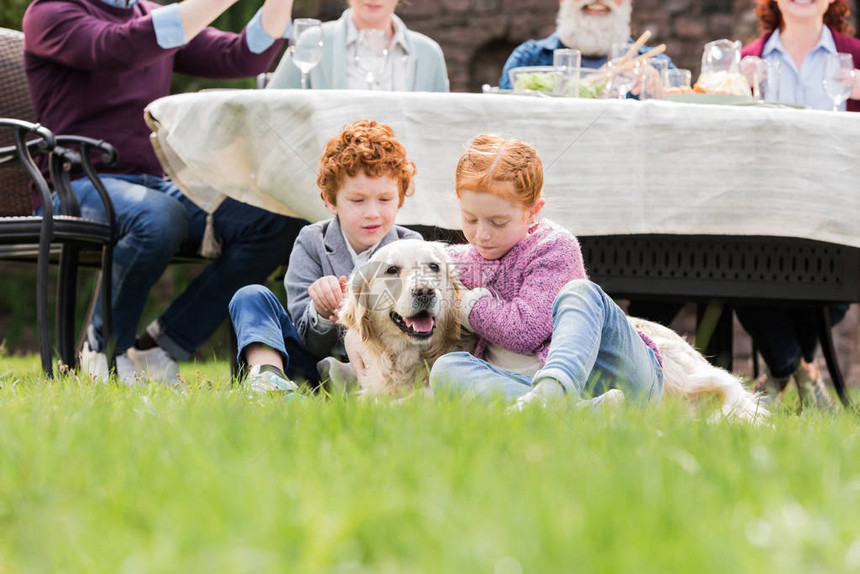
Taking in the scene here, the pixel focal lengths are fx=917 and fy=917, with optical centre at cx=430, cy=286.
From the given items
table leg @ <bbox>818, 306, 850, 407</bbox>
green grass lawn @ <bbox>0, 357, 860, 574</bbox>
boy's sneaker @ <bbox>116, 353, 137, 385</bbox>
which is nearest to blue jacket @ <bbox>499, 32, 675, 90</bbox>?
table leg @ <bbox>818, 306, 850, 407</bbox>

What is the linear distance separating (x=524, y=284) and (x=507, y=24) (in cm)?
657

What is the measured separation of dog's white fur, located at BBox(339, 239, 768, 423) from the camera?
7.56ft

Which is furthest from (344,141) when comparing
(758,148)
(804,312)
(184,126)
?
(804,312)

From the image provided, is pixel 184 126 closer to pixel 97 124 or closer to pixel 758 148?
pixel 97 124

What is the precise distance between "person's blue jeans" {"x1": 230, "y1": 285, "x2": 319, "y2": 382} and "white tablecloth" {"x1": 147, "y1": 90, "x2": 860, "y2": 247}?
46cm

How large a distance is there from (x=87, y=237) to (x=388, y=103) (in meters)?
1.21

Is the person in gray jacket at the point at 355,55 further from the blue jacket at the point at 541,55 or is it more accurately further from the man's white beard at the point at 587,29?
the man's white beard at the point at 587,29

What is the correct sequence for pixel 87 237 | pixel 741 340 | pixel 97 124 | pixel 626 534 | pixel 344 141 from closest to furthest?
pixel 626 534 < pixel 344 141 < pixel 87 237 < pixel 97 124 < pixel 741 340

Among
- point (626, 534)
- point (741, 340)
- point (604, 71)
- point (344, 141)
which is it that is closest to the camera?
point (626, 534)

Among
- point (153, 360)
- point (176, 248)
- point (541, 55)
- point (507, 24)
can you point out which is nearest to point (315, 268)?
point (176, 248)

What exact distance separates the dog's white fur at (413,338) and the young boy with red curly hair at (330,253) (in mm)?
182

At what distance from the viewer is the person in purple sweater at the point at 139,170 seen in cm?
338

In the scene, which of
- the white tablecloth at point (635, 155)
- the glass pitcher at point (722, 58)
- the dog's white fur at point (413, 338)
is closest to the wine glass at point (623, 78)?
the glass pitcher at point (722, 58)

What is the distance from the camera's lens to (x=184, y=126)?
2.97 meters
